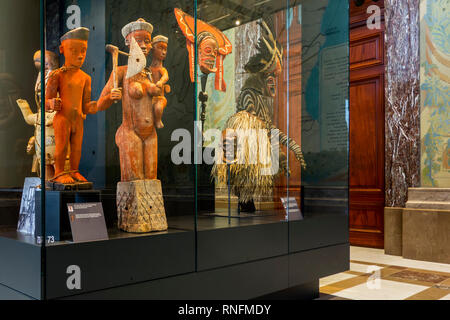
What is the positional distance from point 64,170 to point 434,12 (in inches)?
168

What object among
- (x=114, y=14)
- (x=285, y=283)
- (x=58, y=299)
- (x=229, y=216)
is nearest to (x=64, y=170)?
(x=58, y=299)

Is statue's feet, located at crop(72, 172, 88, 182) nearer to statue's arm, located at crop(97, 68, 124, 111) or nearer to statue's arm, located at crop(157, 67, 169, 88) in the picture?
statue's arm, located at crop(97, 68, 124, 111)

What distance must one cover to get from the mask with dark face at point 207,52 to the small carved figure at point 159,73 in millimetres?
173

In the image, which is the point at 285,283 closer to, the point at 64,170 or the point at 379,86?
the point at 64,170

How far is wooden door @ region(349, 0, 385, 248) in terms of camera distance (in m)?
4.88

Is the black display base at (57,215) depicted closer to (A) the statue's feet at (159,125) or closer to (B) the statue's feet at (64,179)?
(B) the statue's feet at (64,179)

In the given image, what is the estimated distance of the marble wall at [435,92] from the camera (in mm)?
4207

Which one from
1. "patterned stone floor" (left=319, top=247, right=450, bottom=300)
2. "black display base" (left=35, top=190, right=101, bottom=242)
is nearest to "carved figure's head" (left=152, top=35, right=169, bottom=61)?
"black display base" (left=35, top=190, right=101, bottom=242)

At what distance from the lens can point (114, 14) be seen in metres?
1.76

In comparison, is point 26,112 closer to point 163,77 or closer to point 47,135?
point 47,135

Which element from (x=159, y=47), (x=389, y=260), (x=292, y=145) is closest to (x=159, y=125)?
(x=159, y=47)

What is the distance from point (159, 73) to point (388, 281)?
2474mm

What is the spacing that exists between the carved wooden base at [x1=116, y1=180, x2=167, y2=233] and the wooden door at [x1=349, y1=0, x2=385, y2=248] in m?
3.81

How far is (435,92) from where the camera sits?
4.27 m
